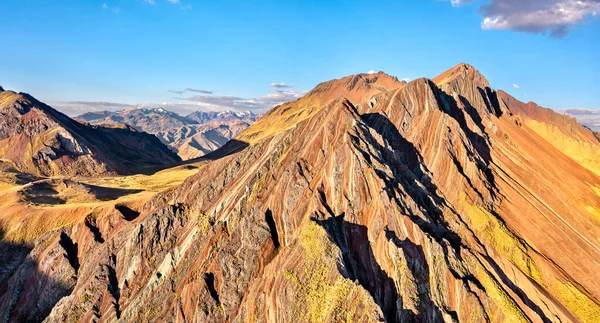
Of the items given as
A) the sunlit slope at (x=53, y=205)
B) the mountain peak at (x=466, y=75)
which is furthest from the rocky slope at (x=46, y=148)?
the mountain peak at (x=466, y=75)

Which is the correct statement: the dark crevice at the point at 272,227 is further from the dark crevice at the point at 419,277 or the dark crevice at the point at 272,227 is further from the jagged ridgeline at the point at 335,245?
the dark crevice at the point at 419,277

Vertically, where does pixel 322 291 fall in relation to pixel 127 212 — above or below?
above

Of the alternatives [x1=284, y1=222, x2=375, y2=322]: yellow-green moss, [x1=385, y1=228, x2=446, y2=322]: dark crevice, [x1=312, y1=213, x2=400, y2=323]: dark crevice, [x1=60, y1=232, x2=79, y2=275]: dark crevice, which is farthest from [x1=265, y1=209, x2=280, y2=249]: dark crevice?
[x1=60, y1=232, x2=79, y2=275]: dark crevice

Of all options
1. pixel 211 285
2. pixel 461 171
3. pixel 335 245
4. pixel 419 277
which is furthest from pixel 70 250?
pixel 461 171

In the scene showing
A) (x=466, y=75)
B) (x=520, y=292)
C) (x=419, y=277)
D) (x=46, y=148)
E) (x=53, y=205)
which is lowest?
(x=53, y=205)

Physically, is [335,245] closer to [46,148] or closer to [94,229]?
[94,229]

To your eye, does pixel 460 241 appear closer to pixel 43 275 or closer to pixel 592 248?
pixel 592 248

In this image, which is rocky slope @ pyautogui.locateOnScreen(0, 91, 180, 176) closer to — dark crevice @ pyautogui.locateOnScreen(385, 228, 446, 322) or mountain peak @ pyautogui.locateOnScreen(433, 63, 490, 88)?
mountain peak @ pyautogui.locateOnScreen(433, 63, 490, 88)
